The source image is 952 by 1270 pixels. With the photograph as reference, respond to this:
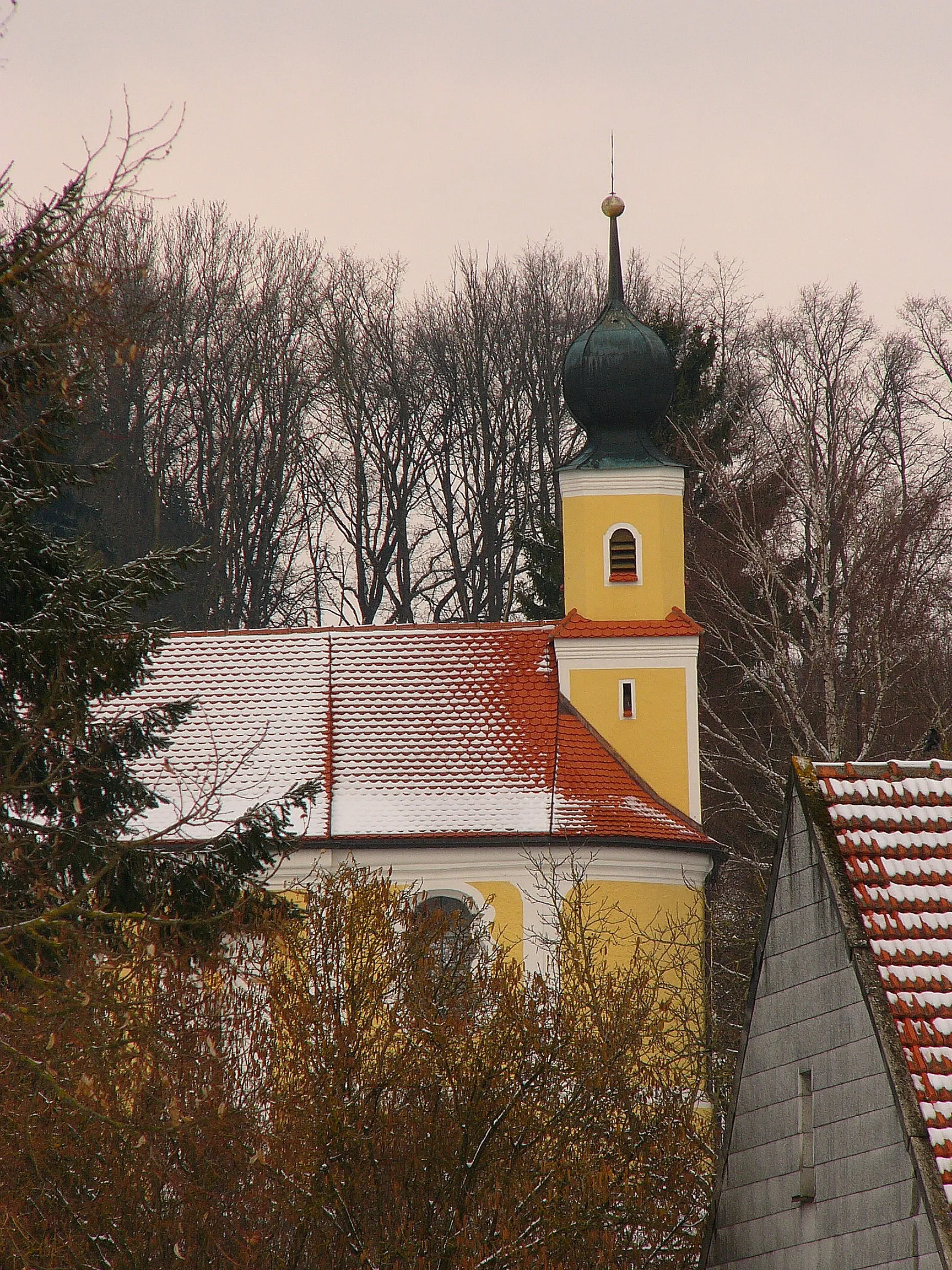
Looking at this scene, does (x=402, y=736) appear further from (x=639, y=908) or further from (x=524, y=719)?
(x=639, y=908)

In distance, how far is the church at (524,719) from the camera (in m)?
23.4

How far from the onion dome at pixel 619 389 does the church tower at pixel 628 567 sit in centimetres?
2

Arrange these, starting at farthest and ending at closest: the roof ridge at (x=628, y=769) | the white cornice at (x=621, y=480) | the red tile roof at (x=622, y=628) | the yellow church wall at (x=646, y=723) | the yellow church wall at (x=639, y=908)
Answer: the white cornice at (x=621, y=480) < the red tile roof at (x=622, y=628) < the yellow church wall at (x=646, y=723) < the roof ridge at (x=628, y=769) < the yellow church wall at (x=639, y=908)

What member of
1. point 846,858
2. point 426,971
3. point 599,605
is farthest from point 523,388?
point 846,858

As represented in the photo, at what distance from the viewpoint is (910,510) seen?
95.9 ft

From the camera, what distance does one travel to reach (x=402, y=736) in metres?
24.2

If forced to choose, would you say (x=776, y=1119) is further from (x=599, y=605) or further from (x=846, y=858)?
(x=599, y=605)

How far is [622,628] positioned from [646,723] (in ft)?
3.99

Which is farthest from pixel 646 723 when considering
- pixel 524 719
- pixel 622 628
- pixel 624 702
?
pixel 524 719

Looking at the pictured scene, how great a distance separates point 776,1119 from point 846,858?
208 cm

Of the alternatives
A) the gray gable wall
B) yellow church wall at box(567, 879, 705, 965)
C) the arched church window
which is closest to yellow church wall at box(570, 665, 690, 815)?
yellow church wall at box(567, 879, 705, 965)

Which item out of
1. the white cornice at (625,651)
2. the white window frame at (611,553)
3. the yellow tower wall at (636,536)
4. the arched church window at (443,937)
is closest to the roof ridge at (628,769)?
the white cornice at (625,651)

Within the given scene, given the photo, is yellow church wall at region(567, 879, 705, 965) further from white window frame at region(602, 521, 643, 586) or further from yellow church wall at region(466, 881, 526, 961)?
white window frame at region(602, 521, 643, 586)

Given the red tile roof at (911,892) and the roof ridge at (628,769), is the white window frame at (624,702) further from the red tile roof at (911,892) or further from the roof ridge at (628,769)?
the red tile roof at (911,892)
